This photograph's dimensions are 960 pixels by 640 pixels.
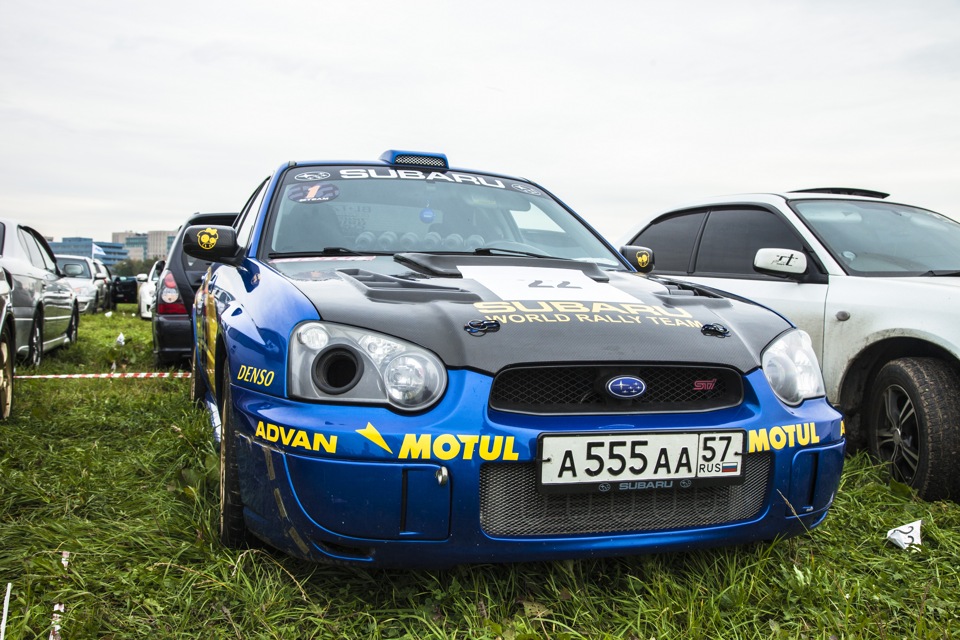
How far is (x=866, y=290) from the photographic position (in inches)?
148

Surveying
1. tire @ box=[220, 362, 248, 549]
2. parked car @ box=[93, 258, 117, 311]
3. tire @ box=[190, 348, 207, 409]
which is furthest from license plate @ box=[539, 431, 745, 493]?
parked car @ box=[93, 258, 117, 311]

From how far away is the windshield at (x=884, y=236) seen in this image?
4078mm

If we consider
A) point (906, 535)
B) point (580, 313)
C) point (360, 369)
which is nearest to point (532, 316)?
point (580, 313)

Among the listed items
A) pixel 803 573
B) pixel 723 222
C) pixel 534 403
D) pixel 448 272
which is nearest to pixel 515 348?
→ pixel 534 403

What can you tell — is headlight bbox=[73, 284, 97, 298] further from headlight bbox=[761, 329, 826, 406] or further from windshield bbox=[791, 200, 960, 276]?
headlight bbox=[761, 329, 826, 406]

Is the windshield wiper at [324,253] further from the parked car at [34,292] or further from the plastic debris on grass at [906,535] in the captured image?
the parked car at [34,292]

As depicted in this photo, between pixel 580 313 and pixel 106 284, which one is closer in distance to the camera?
pixel 580 313

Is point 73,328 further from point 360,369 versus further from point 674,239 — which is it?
point 360,369

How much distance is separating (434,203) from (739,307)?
1.40m

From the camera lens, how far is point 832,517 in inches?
119

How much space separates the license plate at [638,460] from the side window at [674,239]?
299 centimetres

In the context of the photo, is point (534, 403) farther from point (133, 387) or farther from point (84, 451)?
point (133, 387)

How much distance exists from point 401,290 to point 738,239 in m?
3.02

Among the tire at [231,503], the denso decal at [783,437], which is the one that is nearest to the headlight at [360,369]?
the tire at [231,503]
